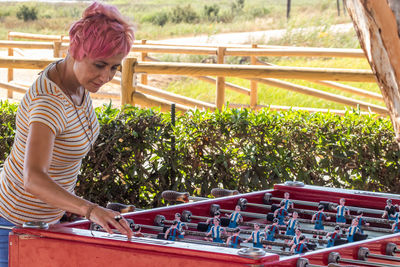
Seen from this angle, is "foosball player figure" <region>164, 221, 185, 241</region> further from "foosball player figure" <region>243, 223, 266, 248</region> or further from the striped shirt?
the striped shirt

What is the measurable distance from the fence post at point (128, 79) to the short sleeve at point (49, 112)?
10.5ft

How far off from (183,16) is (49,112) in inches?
1469

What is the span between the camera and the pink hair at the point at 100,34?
106 inches

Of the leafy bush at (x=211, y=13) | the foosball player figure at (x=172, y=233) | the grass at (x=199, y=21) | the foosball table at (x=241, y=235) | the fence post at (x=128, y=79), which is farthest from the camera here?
the leafy bush at (x=211, y=13)

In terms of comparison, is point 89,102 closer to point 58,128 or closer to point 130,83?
point 58,128

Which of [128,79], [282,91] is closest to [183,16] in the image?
[282,91]

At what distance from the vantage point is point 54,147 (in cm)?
279

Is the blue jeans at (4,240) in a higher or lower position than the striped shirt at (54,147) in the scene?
lower

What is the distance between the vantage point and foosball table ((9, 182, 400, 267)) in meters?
2.36

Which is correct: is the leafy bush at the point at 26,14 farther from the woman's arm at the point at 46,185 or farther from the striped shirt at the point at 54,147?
the woman's arm at the point at 46,185

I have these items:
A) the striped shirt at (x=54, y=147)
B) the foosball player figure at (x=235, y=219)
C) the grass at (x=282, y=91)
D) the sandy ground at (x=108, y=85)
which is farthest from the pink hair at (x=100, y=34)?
the grass at (x=282, y=91)

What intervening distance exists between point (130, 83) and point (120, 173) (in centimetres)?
112

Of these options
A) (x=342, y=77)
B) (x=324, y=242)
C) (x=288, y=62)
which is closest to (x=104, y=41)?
(x=324, y=242)

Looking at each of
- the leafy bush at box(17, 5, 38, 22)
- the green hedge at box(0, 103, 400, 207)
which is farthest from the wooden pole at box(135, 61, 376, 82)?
the leafy bush at box(17, 5, 38, 22)
